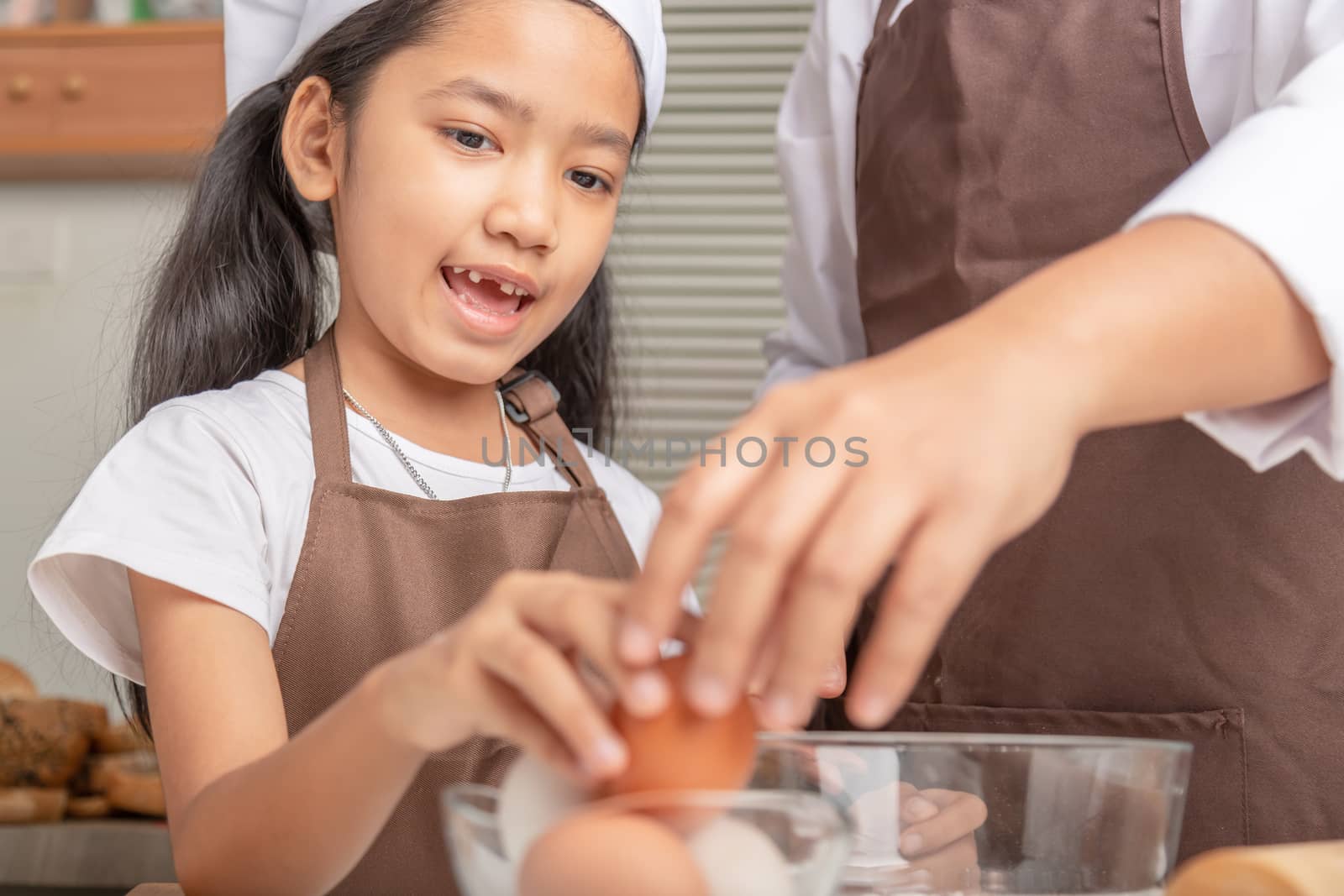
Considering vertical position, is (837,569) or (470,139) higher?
(470,139)

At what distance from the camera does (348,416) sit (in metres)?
1.04

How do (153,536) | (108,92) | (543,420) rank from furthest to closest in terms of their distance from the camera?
(108,92)
(543,420)
(153,536)

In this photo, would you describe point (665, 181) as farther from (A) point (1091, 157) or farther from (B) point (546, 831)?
(B) point (546, 831)

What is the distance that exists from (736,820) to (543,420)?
2.51 feet

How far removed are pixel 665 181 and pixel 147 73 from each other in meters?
0.94

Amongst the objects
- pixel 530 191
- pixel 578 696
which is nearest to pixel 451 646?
pixel 578 696

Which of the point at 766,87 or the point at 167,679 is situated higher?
the point at 766,87

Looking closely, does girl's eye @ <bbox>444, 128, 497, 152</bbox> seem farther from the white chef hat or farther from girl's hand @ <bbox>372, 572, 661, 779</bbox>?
girl's hand @ <bbox>372, 572, 661, 779</bbox>

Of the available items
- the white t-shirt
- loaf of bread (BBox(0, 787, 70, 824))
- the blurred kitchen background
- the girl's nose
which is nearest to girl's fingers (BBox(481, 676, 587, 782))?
the white t-shirt

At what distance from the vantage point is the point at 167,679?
78 cm

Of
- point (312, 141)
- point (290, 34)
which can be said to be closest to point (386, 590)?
point (312, 141)

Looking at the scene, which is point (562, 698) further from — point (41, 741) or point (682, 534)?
point (41, 741)

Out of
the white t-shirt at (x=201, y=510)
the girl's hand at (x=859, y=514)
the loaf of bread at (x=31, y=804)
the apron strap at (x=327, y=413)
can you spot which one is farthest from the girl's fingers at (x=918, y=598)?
the loaf of bread at (x=31, y=804)

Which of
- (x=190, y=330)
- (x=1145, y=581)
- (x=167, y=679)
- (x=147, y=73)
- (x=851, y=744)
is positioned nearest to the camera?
(x=851, y=744)
